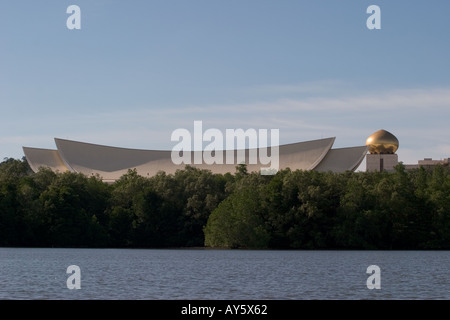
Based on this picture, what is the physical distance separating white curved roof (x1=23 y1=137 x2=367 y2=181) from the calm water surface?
48574mm

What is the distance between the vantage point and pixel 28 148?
87.2m

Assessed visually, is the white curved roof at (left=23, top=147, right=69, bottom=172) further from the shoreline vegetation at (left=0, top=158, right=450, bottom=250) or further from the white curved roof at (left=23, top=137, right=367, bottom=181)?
the shoreline vegetation at (left=0, top=158, right=450, bottom=250)

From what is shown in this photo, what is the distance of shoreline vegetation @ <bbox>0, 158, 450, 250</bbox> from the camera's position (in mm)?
48500

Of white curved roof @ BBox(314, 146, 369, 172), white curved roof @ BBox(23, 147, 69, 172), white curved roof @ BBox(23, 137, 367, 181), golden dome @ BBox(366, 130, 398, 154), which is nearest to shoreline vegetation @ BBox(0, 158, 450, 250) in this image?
white curved roof @ BBox(23, 137, 367, 181)

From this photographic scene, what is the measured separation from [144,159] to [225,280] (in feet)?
209

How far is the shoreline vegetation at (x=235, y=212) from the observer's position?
4850 cm

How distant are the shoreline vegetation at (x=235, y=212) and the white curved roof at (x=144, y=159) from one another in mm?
24849

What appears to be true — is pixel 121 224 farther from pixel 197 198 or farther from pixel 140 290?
pixel 140 290

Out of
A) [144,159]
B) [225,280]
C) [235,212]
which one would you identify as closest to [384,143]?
[144,159]

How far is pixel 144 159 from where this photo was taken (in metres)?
86.6

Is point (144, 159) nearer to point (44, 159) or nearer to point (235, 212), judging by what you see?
point (44, 159)

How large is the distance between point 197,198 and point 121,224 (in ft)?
17.7

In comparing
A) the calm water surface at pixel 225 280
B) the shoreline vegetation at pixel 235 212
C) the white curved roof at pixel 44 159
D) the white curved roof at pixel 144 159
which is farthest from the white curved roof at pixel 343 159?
the calm water surface at pixel 225 280
